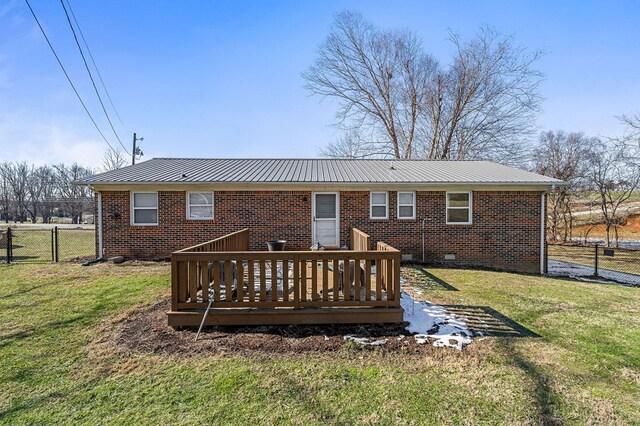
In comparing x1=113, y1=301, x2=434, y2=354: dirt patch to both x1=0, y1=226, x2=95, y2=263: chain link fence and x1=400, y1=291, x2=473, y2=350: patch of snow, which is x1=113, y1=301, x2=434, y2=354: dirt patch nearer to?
x1=400, y1=291, x2=473, y2=350: patch of snow

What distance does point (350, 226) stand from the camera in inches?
402

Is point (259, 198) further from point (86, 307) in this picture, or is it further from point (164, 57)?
point (164, 57)

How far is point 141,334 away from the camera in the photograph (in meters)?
4.09

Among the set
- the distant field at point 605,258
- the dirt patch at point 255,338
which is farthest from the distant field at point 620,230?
the dirt patch at point 255,338

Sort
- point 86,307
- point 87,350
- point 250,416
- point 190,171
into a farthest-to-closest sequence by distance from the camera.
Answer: point 190,171 < point 86,307 < point 87,350 < point 250,416

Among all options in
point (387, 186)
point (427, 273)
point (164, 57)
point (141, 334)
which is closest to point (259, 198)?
point (387, 186)

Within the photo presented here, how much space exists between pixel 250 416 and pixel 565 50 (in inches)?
681

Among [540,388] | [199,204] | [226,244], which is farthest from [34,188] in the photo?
[540,388]

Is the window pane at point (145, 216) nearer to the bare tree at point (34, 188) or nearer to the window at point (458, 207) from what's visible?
the window at point (458, 207)

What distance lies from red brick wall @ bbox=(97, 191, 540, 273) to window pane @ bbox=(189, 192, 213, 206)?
240 mm

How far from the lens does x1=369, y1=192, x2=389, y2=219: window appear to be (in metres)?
10.4

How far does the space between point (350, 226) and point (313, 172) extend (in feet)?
8.66

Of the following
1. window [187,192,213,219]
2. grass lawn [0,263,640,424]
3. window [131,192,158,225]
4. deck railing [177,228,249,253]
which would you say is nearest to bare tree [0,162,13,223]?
window [131,192,158,225]

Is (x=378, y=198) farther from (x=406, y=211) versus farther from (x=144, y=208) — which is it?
(x=144, y=208)
